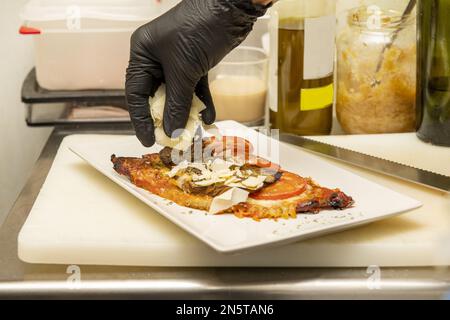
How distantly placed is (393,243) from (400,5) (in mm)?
636

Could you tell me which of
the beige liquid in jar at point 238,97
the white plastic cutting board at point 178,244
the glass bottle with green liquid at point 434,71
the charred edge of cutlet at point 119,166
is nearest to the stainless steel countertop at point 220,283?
the white plastic cutting board at point 178,244

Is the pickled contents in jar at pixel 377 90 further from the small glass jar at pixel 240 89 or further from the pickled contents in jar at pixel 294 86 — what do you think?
the small glass jar at pixel 240 89

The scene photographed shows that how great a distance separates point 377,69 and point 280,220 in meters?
0.52

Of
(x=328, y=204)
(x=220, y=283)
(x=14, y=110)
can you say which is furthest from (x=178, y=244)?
(x=14, y=110)

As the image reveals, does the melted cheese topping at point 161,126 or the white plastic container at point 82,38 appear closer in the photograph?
the melted cheese topping at point 161,126

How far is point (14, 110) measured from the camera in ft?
5.78

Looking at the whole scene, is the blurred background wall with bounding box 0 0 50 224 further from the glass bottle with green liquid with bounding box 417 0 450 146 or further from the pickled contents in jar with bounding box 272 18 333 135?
the glass bottle with green liquid with bounding box 417 0 450 146

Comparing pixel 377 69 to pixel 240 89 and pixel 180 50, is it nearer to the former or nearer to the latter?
pixel 240 89

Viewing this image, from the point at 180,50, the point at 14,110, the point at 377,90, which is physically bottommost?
the point at 14,110

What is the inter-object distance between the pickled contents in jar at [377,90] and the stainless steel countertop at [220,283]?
508mm

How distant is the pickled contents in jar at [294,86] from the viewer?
140 centimetres

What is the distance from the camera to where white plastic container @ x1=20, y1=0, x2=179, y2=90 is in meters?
1.47

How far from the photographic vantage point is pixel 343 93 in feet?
4.80

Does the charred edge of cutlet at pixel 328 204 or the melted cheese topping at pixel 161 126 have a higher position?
the melted cheese topping at pixel 161 126
